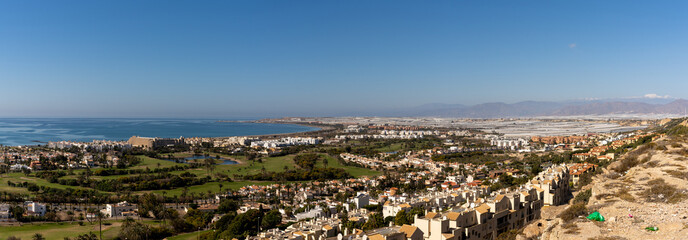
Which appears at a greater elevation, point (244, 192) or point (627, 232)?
point (627, 232)

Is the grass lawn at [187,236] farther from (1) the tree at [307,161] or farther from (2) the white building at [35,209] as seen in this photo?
(1) the tree at [307,161]

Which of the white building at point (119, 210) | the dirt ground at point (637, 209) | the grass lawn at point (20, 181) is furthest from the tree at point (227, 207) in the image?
the dirt ground at point (637, 209)

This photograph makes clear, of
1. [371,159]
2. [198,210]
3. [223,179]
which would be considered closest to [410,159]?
[371,159]

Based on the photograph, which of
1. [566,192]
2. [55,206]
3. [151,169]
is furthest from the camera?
[151,169]

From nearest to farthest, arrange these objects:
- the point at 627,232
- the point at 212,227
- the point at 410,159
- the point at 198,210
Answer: the point at 627,232
the point at 212,227
the point at 198,210
the point at 410,159

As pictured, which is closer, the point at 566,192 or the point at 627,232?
the point at 627,232

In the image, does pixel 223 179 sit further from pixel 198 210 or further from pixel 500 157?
pixel 500 157

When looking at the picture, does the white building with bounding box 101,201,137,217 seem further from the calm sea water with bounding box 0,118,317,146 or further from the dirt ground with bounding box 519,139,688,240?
the calm sea water with bounding box 0,118,317,146
